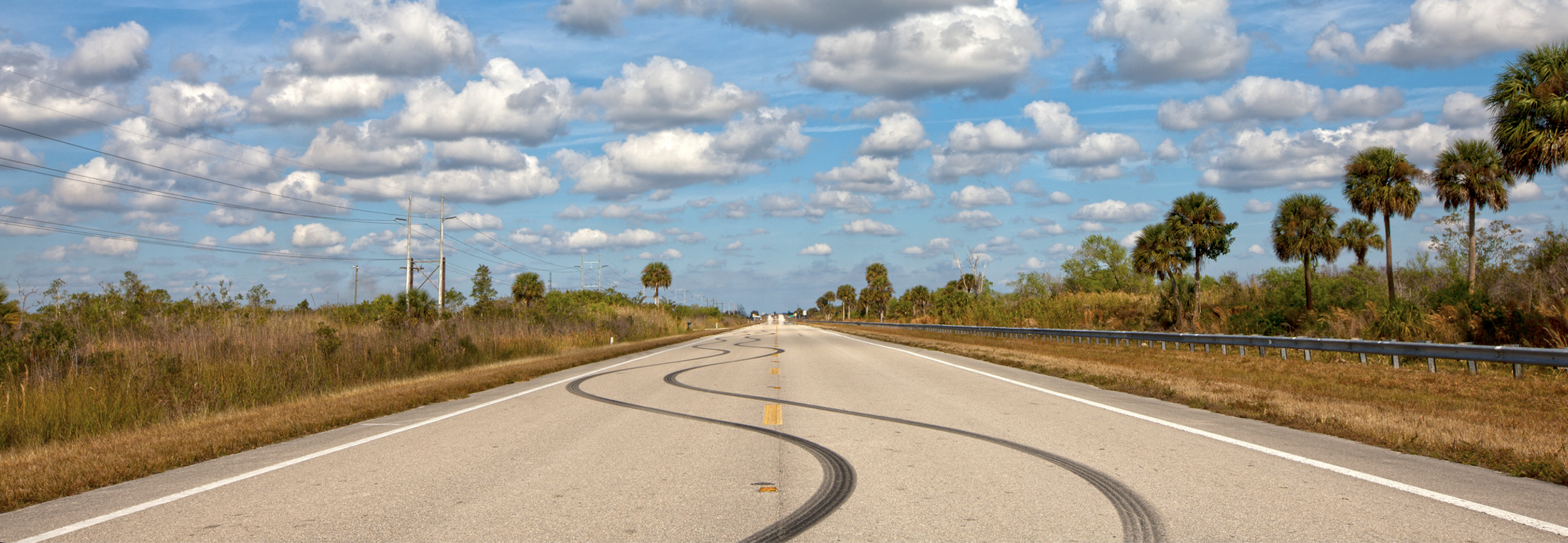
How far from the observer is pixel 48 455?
8336 millimetres

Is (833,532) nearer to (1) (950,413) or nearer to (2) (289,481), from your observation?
(2) (289,481)

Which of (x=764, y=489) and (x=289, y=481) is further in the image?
(x=289, y=481)

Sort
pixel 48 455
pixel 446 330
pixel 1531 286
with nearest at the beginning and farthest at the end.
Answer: pixel 48 455 < pixel 1531 286 < pixel 446 330

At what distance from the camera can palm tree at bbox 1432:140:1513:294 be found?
100.0ft

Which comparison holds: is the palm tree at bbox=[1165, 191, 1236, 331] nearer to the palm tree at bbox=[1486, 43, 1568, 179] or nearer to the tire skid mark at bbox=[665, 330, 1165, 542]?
the palm tree at bbox=[1486, 43, 1568, 179]

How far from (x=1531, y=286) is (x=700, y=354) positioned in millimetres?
22641

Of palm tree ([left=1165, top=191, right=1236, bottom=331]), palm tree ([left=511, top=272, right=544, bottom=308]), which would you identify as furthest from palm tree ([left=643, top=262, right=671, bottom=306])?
palm tree ([left=1165, top=191, right=1236, bottom=331])

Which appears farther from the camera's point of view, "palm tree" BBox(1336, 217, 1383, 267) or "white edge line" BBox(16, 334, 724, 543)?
"palm tree" BBox(1336, 217, 1383, 267)

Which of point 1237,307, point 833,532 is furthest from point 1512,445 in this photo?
point 1237,307

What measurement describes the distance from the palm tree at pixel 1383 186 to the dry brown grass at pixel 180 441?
Result: 35525 mm

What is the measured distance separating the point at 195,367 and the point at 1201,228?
145ft

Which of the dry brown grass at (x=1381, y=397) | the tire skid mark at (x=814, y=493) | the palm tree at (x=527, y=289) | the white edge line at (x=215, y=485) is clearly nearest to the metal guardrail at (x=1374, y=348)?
the dry brown grass at (x=1381, y=397)

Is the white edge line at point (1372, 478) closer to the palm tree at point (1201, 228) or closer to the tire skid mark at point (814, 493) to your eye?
the tire skid mark at point (814, 493)

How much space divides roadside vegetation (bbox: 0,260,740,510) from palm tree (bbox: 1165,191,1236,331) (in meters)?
31.3
